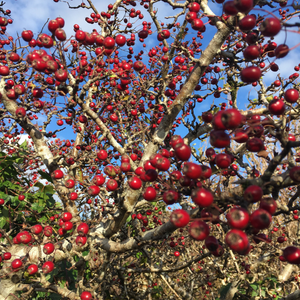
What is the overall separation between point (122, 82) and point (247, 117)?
1881 millimetres

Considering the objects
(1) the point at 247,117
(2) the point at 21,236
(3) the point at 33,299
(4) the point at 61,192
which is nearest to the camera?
(1) the point at 247,117

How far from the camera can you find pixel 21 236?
292cm

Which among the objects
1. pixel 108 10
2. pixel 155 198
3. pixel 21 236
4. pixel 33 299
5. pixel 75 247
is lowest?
pixel 33 299

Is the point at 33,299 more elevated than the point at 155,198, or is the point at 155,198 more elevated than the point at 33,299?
the point at 155,198

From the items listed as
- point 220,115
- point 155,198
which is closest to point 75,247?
point 155,198

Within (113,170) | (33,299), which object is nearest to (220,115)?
(113,170)

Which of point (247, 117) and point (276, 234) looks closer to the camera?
point (247, 117)

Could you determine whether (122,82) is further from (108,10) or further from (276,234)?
(276,234)

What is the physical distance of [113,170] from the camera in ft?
8.61

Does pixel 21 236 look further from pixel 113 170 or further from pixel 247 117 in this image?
pixel 247 117

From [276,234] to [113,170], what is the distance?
971 centimetres

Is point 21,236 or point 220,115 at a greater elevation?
point 220,115

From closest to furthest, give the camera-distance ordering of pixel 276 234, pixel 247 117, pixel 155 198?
pixel 247 117 < pixel 155 198 < pixel 276 234

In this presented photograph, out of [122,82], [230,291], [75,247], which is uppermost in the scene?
[122,82]
